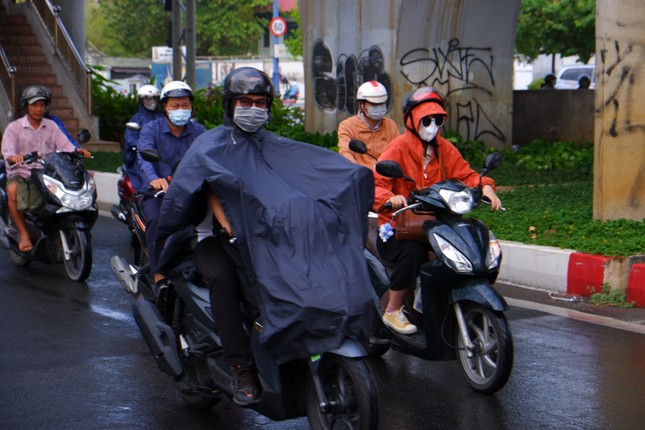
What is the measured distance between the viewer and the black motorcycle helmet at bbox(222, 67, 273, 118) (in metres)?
5.21

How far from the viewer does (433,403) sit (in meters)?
5.98

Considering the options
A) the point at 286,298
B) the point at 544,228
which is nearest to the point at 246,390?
the point at 286,298

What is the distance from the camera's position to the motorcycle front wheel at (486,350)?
228 inches

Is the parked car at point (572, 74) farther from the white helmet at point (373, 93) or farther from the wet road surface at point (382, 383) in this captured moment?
the wet road surface at point (382, 383)

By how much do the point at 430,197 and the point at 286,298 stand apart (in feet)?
5.58

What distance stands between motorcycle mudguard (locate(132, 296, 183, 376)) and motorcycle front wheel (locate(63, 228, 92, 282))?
3.83m

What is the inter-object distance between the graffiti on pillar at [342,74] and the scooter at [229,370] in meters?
11.9

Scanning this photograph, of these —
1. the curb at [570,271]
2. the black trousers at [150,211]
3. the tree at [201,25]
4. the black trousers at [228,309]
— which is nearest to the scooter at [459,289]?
the black trousers at [228,309]

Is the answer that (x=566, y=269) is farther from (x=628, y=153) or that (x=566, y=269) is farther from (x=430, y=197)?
(x=430, y=197)

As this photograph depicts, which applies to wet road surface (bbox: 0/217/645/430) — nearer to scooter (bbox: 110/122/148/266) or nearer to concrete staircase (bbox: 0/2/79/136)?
scooter (bbox: 110/122/148/266)

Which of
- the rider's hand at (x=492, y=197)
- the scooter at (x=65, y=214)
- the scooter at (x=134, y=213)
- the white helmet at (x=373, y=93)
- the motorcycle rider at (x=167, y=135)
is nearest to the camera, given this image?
the rider's hand at (x=492, y=197)

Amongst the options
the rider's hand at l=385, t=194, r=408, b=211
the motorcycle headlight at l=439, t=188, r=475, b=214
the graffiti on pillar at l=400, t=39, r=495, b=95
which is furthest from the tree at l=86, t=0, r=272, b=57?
the motorcycle headlight at l=439, t=188, r=475, b=214

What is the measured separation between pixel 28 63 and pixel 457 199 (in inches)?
709

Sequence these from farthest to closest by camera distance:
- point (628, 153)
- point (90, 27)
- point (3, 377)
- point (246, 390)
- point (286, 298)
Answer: point (90, 27)
point (628, 153)
point (3, 377)
point (246, 390)
point (286, 298)
